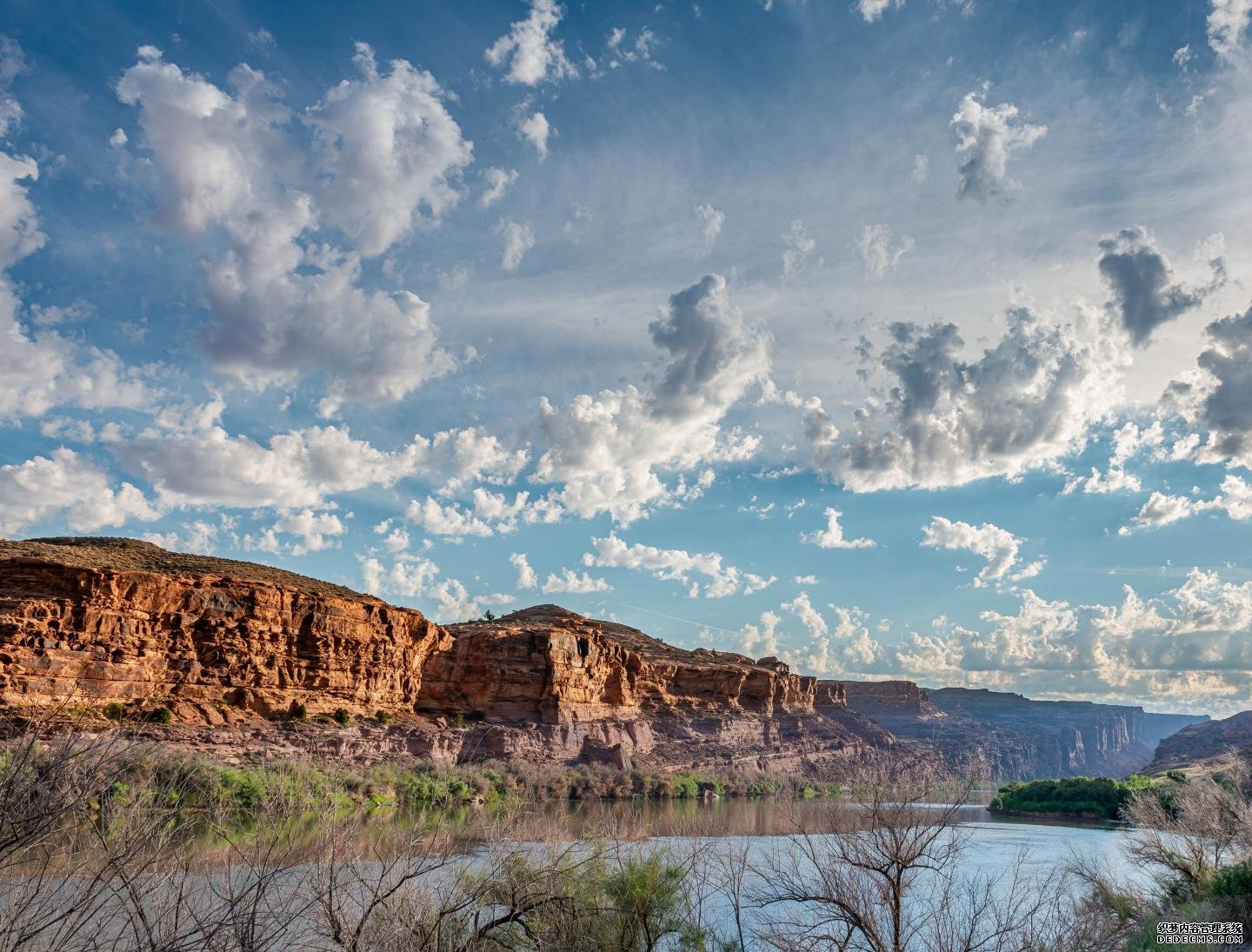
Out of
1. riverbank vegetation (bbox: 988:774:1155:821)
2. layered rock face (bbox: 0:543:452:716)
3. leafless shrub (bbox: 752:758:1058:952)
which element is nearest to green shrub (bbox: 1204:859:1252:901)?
leafless shrub (bbox: 752:758:1058:952)

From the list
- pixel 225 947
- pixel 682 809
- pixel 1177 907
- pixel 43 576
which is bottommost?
pixel 682 809

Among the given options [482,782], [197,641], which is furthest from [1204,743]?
[197,641]

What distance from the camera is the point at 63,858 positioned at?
8688mm

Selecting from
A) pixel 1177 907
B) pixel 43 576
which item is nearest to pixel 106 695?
pixel 43 576

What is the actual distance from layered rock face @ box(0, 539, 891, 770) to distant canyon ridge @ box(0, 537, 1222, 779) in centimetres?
10

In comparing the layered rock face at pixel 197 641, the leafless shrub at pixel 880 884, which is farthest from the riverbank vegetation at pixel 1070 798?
the leafless shrub at pixel 880 884

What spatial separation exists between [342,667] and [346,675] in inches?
22.7

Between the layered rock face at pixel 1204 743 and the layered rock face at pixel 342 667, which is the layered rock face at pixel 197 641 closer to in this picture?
the layered rock face at pixel 342 667

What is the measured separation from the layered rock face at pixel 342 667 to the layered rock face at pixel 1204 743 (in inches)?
1521

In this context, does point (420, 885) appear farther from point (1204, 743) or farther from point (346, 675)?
point (1204, 743)

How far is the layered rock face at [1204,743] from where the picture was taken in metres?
91.2

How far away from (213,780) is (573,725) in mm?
43613

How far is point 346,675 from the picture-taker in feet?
174

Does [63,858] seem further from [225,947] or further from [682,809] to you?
[682,809]
